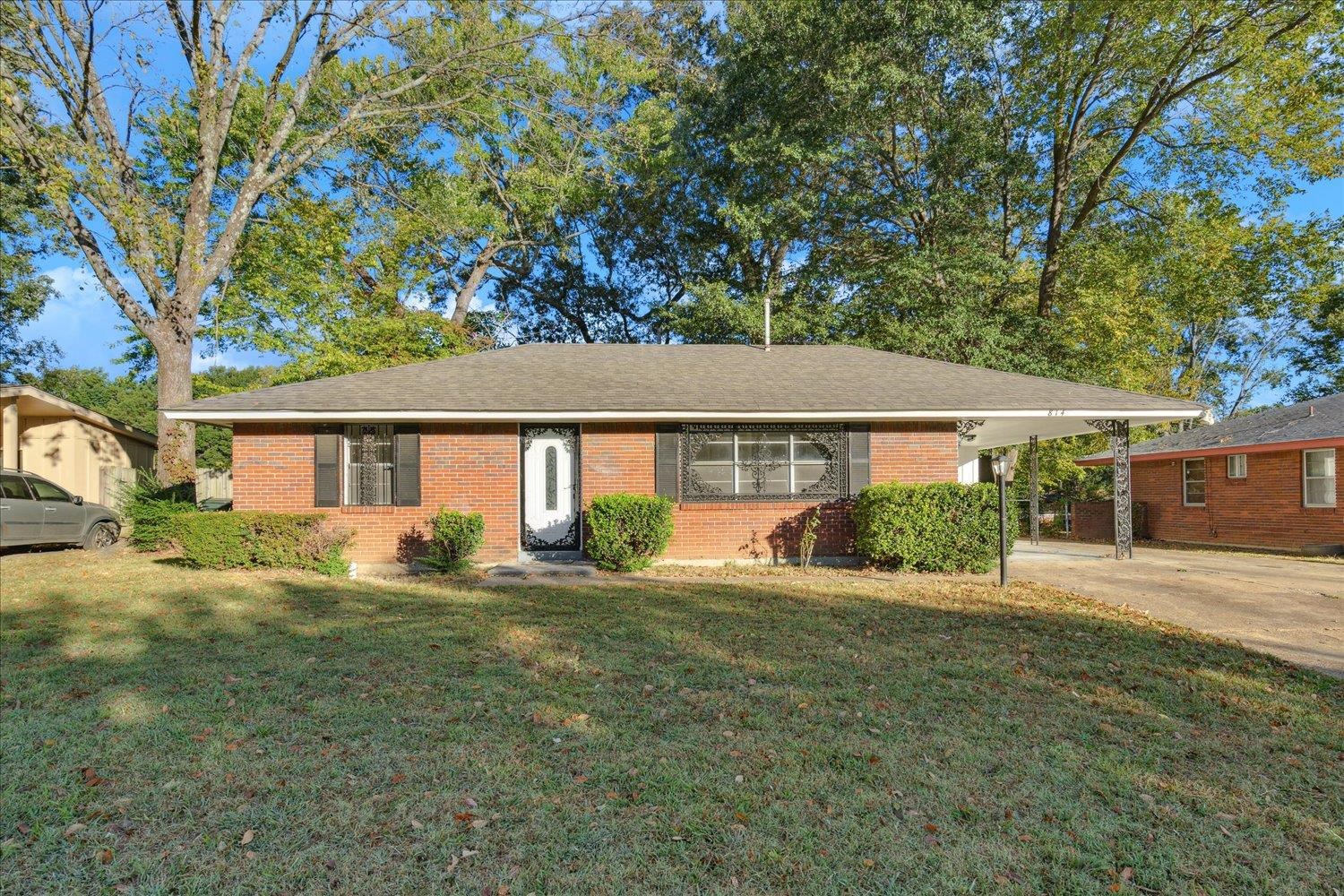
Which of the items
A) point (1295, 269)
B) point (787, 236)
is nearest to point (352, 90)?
point (787, 236)

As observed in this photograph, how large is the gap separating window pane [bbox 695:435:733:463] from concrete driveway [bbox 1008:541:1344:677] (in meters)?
4.78

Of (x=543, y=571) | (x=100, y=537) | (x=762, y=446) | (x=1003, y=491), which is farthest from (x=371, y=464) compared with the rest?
(x=1003, y=491)

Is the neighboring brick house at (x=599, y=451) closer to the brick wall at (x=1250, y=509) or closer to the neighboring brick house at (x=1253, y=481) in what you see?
the neighboring brick house at (x=1253, y=481)

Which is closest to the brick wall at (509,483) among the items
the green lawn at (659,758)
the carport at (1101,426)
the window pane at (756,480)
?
the window pane at (756,480)

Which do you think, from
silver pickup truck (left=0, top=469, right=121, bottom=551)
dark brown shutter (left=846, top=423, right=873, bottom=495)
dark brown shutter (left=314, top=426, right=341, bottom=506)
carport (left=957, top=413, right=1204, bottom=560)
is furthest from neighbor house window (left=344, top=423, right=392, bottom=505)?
carport (left=957, top=413, right=1204, bottom=560)

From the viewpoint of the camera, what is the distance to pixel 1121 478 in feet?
38.1

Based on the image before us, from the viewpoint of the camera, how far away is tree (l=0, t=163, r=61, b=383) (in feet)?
59.3

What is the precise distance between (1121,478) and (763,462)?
662cm

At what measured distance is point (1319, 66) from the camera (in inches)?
615

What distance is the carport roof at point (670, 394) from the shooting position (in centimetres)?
998

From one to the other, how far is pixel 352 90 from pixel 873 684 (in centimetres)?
2205

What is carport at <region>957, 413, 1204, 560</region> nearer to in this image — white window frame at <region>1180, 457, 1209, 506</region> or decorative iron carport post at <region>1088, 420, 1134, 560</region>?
decorative iron carport post at <region>1088, 420, 1134, 560</region>

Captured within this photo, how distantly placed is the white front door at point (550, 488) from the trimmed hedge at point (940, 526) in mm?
4925

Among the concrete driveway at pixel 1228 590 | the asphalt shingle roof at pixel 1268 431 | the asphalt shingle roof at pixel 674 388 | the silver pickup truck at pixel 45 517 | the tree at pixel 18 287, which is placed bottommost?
the concrete driveway at pixel 1228 590
